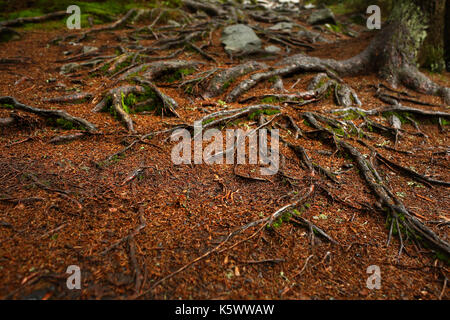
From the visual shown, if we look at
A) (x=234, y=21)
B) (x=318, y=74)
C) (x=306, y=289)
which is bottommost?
(x=306, y=289)

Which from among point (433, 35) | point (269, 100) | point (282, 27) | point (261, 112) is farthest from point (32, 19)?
point (433, 35)

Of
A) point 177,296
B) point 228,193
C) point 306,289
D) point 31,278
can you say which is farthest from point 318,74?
point 31,278

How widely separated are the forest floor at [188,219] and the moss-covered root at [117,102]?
0.15 m

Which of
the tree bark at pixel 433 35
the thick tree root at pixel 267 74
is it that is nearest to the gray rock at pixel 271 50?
the thick tree root at pixel 267 74

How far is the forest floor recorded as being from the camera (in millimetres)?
2369

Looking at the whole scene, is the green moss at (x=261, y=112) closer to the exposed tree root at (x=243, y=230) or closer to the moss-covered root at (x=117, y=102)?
the exposed tree root at (x=243, y=230)

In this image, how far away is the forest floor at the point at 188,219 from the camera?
93.3 inches

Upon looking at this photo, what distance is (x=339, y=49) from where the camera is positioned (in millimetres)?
8953

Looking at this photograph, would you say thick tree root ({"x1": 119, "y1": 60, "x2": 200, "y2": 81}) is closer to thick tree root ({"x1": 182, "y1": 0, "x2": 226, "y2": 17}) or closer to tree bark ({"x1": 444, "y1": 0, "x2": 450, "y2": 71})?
tree bark ({"x1": 444, "y1": 0, "x2": 450, "y2": 71})

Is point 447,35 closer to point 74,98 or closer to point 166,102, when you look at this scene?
point 166,102

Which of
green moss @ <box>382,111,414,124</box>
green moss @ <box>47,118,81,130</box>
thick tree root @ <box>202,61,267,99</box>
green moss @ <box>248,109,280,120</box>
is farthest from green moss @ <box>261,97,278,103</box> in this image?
green moss @ <box>47,118,81,130</box>

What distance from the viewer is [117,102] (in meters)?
5.16
